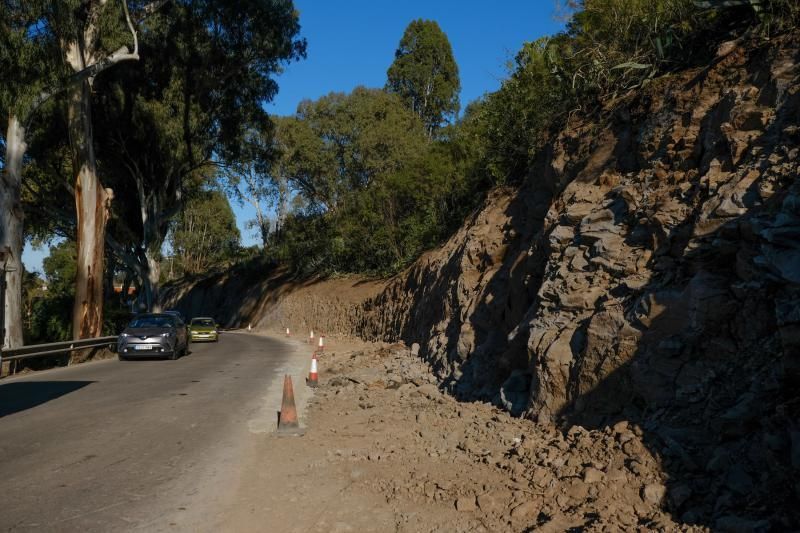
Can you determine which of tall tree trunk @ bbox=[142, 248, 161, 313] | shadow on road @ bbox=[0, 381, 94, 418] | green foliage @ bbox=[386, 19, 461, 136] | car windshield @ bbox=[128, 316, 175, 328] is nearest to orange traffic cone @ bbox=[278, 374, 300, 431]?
shadow on road @ bbox=[0, 381, 94, 418]

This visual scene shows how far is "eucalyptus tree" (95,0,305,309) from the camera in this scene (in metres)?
28.3

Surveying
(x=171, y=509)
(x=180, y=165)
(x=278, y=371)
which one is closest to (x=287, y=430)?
(x=171, y=509)

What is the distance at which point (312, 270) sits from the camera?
46062mm

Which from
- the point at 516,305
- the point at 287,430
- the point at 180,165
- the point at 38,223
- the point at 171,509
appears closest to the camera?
the point at 171,509

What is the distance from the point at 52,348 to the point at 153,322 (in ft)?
10.2

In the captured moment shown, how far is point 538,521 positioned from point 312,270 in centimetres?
4205

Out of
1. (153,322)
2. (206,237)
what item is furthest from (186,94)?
(206,237)

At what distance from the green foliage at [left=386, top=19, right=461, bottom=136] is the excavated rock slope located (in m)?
46.4

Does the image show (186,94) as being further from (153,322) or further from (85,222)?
(153,322)

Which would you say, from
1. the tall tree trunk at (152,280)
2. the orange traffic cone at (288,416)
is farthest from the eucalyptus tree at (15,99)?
the tall tree trunk at (152,280)

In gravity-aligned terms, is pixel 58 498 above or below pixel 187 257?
below

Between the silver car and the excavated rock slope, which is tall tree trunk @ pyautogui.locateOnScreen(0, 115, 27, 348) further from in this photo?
the excavated rock slope

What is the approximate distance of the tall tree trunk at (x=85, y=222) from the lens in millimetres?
21641

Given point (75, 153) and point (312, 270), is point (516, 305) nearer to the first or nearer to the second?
point (75, 153)
